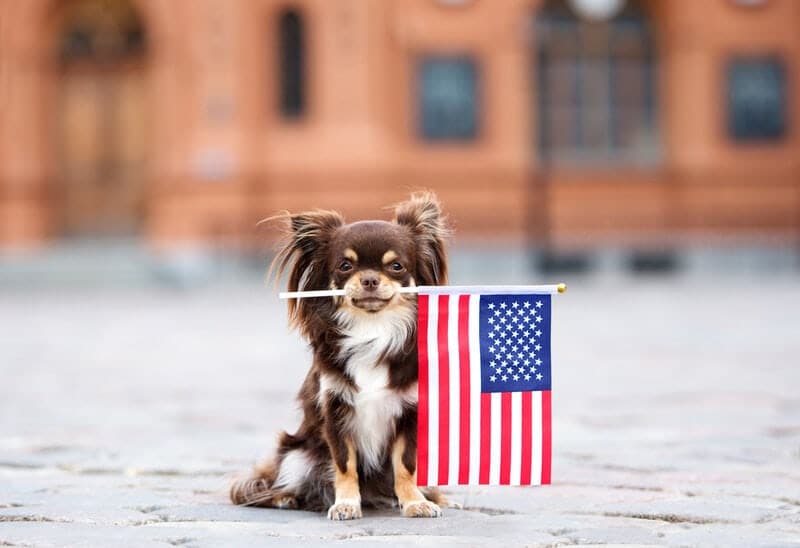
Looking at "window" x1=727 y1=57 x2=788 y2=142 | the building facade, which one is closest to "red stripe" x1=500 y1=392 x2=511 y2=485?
the building facade

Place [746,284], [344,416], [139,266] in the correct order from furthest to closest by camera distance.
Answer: [139,266] < [746,284] < [344,416]

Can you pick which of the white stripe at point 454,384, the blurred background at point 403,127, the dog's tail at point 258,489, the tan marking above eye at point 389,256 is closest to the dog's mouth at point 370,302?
the tan marking above eye at point 389,256

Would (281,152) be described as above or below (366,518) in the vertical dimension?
above

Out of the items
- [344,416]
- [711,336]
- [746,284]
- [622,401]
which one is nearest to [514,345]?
[344,416]

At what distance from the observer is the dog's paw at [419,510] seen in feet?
13.5

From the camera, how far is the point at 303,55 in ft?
81.7

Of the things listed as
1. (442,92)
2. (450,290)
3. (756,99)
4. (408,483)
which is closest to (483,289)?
(450,290)

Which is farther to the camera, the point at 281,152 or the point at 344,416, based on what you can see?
the point at 281,152

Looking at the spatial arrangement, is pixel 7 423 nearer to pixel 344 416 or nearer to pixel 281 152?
pixel 344 416

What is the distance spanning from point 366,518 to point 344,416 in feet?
1.19

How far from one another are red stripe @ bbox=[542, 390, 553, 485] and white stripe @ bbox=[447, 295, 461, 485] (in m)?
0.28

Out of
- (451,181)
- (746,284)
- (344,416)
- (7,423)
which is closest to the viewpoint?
(344,416)

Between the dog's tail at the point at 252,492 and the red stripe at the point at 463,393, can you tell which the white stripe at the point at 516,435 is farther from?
the dog's tail at the point at 252,492

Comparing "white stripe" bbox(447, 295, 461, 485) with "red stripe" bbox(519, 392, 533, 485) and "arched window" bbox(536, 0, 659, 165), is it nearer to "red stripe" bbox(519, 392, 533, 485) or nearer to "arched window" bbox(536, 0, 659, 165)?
"red stripe" bbox(519, 392, 533, 485)
